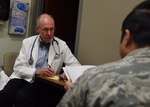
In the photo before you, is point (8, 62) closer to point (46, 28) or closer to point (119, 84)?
point (46, 28)

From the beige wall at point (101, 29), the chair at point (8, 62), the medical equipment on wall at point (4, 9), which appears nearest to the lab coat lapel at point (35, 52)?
the beige wall at point (101, 29)

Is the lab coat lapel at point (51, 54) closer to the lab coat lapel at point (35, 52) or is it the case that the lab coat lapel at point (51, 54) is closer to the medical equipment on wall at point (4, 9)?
the lab coat lapel at point (35, 52)

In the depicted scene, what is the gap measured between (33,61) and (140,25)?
2101mm

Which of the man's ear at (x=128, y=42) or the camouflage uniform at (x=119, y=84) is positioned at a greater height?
the man's ear at (x=128, y=42)

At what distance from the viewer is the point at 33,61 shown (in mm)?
2955

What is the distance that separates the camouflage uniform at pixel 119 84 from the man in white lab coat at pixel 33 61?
1.88 m

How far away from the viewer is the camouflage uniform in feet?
2.82

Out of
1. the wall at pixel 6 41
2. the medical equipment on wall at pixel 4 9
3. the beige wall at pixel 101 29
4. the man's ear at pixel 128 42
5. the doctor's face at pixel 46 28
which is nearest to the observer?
the man's ear at pixel 128 42

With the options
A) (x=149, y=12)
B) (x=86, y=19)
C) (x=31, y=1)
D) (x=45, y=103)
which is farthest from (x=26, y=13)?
(x=149, y=12)

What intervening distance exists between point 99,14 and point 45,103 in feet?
3.48

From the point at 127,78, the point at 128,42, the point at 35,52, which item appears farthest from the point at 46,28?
the point at 127,78

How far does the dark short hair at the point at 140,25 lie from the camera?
37.3 inches

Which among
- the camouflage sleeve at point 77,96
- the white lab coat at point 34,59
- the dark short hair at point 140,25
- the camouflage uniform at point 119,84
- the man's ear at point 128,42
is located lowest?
the white lab coat at point 34,59

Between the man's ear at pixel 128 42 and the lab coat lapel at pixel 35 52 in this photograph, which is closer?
the man's ear at pixel 128 42
